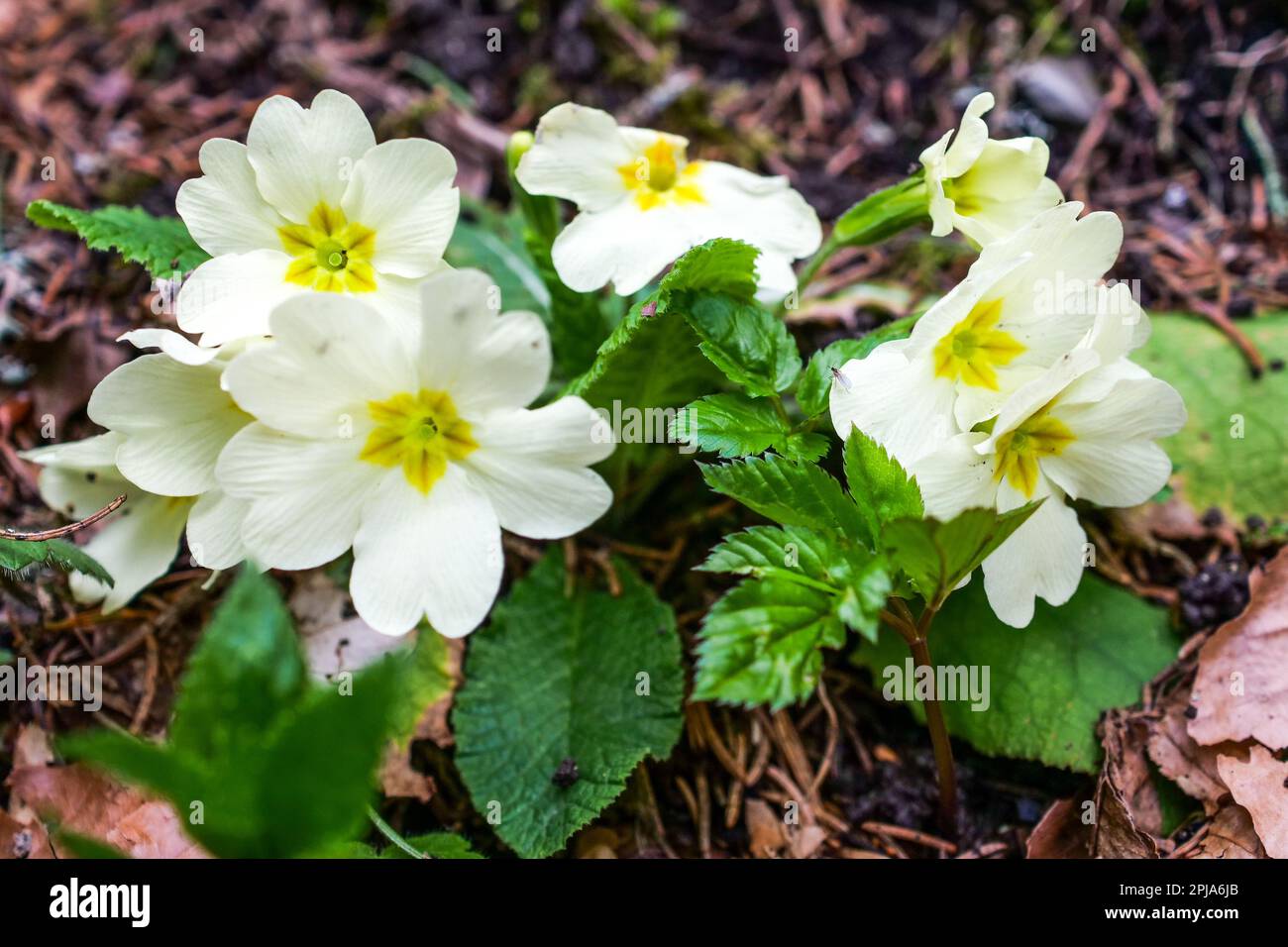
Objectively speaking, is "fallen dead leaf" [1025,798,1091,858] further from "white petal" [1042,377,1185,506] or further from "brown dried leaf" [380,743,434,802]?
"brown dried leaf" [380,743,434,802]

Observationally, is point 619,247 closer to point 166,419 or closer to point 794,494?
point 794,494

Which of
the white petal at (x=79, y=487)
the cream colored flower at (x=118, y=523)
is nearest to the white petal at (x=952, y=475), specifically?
the cream colored flower at (x=118, y=523)

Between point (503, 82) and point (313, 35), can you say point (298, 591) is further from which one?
point (313, 35)

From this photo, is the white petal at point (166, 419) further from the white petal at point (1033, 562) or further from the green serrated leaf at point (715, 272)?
the white petal at point (1033, 562)

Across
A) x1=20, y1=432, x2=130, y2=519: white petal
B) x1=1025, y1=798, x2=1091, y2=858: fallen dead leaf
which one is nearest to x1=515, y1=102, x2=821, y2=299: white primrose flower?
x1=20, y1=432, x2=130, y2=519: white petal

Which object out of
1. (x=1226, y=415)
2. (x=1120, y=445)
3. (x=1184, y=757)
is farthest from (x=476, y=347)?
(x=1226, y=415)
